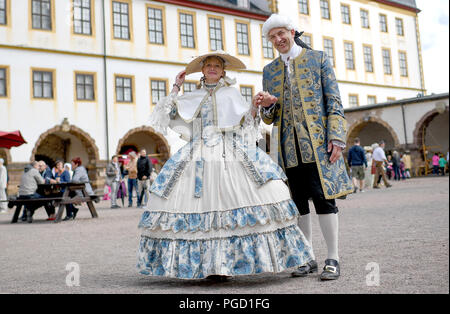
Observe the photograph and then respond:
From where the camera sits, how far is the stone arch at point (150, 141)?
77.7 ft

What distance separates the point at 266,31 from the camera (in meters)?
3.95

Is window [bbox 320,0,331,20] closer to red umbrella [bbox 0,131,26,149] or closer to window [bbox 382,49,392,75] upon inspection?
window [bbox 382,49,392,75]

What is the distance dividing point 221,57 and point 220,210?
1353 millimetres

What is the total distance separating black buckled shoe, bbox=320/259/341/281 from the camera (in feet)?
11.5

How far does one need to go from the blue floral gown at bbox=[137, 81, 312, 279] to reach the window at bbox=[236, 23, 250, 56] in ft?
76.6

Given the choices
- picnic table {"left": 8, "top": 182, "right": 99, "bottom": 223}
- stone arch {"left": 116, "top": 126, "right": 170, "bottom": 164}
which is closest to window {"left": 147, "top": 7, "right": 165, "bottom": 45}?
stone arch {"left": 116, "top": 126, "right": 170, "bottom": 164}

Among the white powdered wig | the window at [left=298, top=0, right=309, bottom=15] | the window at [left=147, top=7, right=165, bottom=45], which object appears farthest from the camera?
the window at [left=298, top=0, right=309, bottom=15]

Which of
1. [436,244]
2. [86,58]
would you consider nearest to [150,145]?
[86,58]

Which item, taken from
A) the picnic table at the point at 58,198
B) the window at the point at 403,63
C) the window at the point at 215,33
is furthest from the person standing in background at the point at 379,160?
the window at the point at 403,63

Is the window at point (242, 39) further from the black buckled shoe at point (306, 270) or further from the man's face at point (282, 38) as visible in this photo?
the black buckled shoe at point (306, 270)
